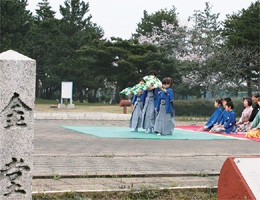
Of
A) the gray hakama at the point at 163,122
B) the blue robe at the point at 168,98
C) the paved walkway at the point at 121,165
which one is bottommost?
the paved walkway at the point at 121,165

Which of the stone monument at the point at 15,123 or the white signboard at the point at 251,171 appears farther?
the stone monument at the point at 15,123

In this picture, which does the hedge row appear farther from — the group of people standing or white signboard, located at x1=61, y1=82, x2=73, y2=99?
the group of people standing

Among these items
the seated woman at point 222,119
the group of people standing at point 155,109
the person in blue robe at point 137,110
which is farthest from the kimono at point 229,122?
the person in blue robe at point 137,110

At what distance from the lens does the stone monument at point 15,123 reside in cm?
328

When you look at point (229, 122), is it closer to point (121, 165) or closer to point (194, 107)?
point (121, 165)

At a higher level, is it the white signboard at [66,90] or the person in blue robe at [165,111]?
the white signboard at [66,90]

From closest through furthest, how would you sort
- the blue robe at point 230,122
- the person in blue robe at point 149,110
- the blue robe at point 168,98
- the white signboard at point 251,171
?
the white signboard at point 251,171 → the blue robe at point 168,98 → the person in blue robe at point 149,110 → the blue robe at point 230,122

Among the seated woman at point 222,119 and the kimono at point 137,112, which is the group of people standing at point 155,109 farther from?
the seated woman at point 222,119

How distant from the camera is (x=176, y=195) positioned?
408 centimetres

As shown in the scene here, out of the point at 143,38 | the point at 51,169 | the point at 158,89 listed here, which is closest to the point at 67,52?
the point at 143,38

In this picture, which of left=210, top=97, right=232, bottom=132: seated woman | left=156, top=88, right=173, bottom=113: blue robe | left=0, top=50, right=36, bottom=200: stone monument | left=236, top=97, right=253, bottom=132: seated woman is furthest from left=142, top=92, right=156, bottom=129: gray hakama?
left=0, top=50, right=36, bottom=200: stone monument

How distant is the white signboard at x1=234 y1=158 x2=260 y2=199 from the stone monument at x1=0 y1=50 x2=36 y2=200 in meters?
1.88

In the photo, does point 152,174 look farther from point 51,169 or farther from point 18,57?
point 18,57

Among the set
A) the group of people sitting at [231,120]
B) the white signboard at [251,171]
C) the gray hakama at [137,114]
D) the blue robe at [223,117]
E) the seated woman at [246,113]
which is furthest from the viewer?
the seated woman at [246,113]
